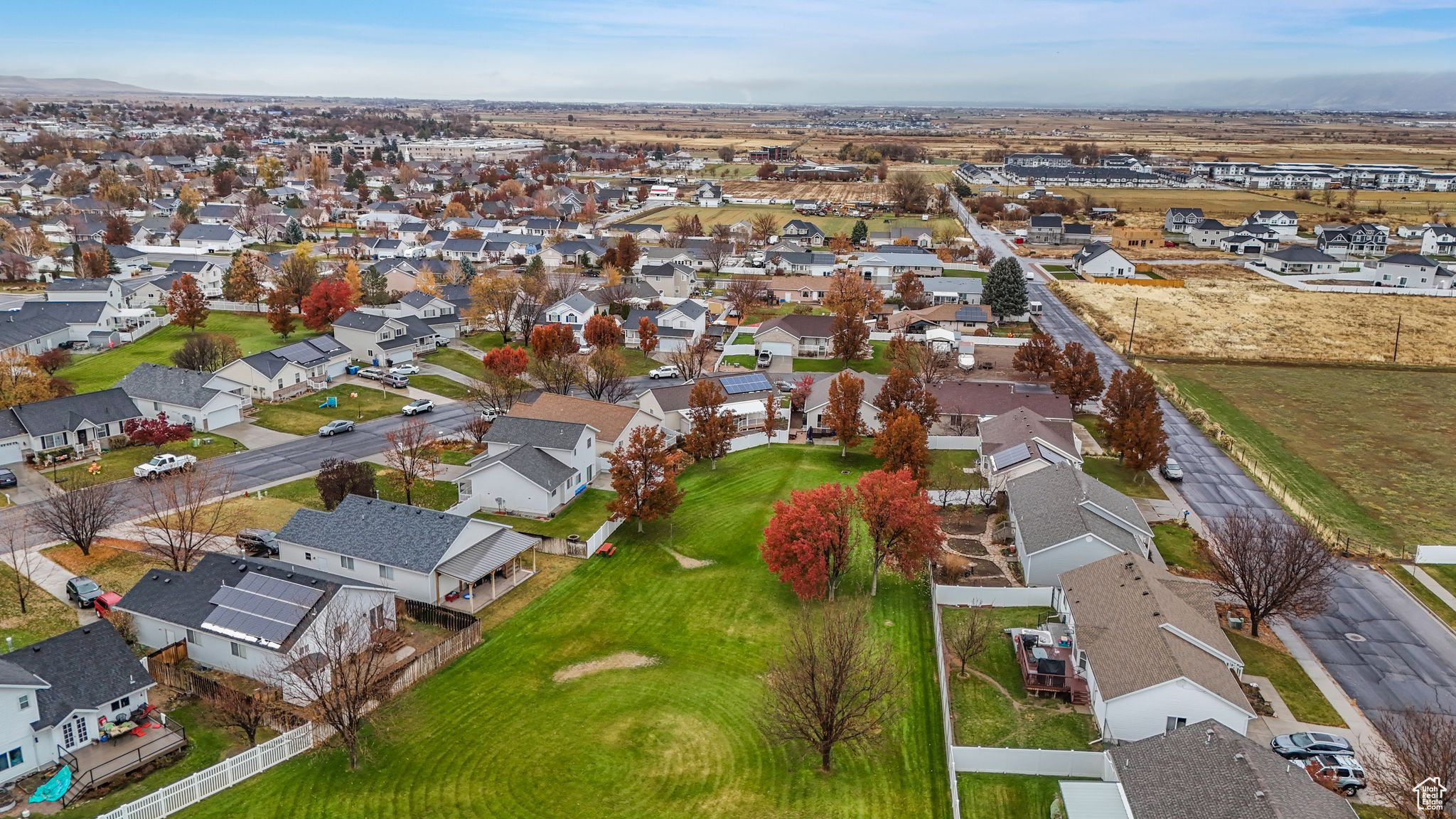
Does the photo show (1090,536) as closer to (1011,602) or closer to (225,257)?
(1011,602)

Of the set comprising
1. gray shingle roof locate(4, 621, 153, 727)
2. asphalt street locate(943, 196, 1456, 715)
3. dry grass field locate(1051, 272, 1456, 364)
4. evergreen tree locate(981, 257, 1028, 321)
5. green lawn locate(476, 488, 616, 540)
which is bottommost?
green lawn locate(476, 488, 616, 540)

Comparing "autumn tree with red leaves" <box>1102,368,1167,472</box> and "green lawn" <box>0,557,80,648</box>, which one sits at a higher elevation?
"autumn tree with red leaves" <box>1102,368,1167,472</box>

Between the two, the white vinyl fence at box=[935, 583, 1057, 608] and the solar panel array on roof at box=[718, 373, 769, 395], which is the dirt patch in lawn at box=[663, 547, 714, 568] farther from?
the solar panel array on roof at box=[718, 373, 769, 395]

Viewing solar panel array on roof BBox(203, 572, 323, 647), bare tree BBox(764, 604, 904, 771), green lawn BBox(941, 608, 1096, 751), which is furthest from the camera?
solar panel array on roof BBox(203, 572, 323, 647)

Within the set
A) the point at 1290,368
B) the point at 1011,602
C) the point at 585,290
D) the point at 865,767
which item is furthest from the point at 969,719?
the point at 585,290

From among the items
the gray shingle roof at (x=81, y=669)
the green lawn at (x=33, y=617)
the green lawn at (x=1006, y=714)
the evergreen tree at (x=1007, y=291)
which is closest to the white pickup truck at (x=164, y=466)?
the green lawn at (x=33, y=617)

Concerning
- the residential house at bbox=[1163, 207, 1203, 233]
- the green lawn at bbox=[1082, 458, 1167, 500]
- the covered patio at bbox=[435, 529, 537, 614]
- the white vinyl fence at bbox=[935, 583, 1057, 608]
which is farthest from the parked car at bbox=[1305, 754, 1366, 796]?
the residential house at bbox=[1163, 207, 1203, 233]
